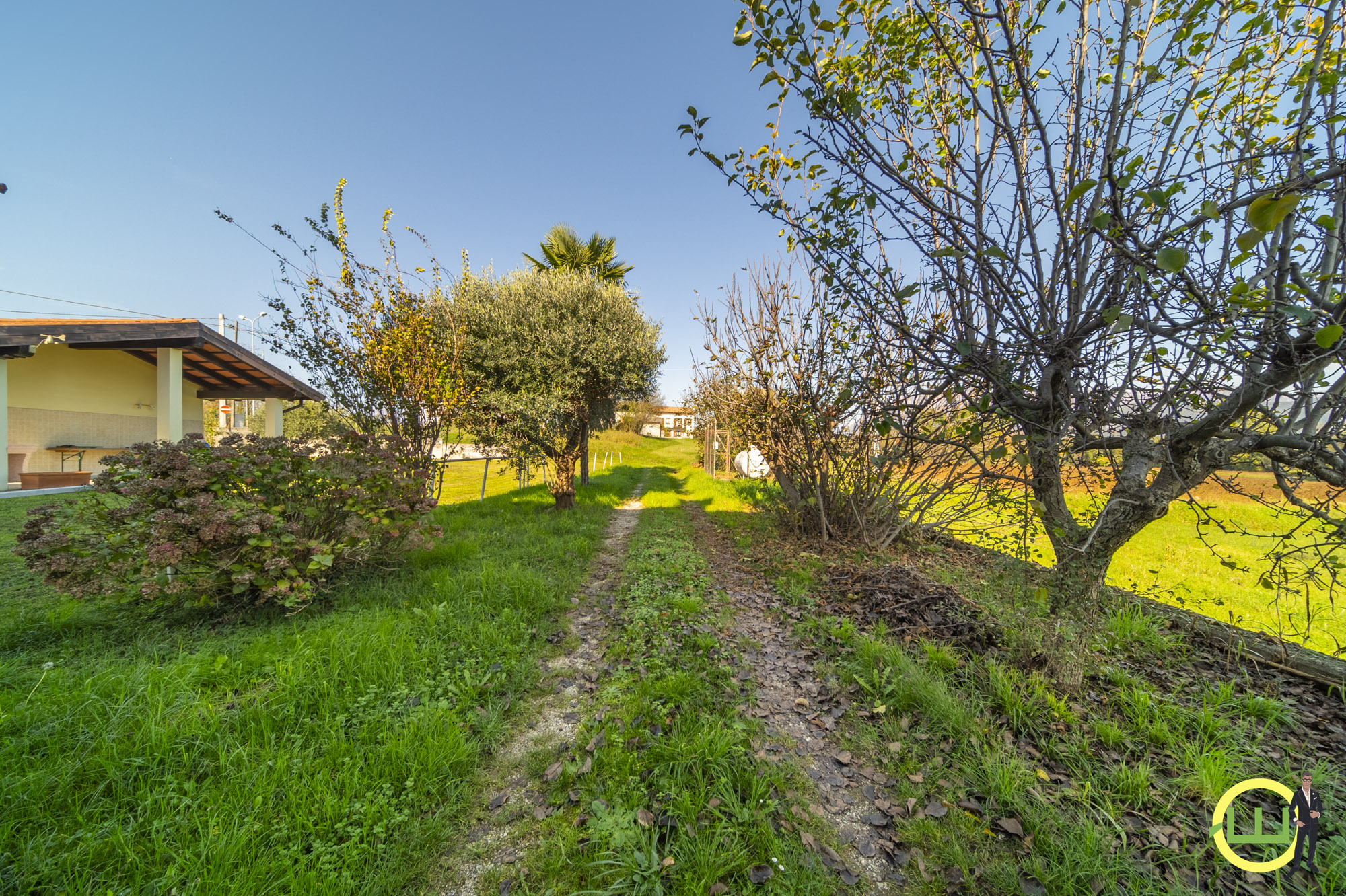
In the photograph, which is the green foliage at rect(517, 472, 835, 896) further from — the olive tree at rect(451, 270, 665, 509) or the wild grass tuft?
the olive tree at rect(451, 270, 665, 509)

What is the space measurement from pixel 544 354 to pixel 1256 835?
923 cm

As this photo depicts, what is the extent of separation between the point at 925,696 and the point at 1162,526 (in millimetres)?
6884

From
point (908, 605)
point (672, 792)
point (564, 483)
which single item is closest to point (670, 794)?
point (672, 792)

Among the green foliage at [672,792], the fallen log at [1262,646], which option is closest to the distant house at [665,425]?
the fallen log at [1262,646]

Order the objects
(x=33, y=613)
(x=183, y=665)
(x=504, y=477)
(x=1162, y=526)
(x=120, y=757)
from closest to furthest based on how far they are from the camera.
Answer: (x=120, y=757) → (x=183, y=665) → (x=33, y=613) → (x=1162, y=526) → (x=504, y=477)

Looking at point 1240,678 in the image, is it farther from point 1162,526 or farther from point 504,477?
point 504,477

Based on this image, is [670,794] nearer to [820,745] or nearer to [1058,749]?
[820,745]

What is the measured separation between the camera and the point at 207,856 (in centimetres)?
180

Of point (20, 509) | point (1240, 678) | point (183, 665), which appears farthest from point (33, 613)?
point (1240, 678)

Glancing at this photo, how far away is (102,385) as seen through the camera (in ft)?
44.2

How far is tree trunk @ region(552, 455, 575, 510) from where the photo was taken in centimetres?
962

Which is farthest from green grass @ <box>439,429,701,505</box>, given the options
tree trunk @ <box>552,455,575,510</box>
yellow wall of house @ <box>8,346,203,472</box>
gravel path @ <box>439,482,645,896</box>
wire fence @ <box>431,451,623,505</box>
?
yellow wall of house @ <box>8,346,203,472</box>

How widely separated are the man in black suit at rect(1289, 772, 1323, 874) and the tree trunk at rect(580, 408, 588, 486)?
9.20 metres

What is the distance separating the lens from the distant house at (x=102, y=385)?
9922 millimetres
